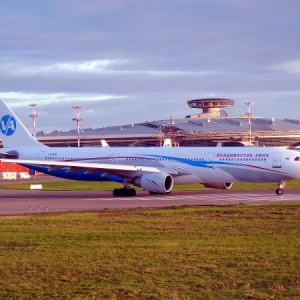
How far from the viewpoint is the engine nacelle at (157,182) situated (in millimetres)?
41856

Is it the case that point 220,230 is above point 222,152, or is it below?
below

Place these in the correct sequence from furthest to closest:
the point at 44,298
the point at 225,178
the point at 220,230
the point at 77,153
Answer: the point at 77,153 → the point at 225,178 → the point at 220,230 → the point at 44,298

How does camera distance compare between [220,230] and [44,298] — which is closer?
[44,298]

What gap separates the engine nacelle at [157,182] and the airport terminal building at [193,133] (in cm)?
8297

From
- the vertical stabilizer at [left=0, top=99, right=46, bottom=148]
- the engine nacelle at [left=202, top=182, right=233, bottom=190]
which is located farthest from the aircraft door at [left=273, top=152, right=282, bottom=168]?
the vertical stabilizer at [left=0, top=99, right=46, bottom=148]

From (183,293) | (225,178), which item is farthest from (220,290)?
(225,178)

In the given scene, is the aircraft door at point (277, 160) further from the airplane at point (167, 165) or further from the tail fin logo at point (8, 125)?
the tail fin logo at point (8, 125)

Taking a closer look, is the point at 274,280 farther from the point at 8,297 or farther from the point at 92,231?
the point at 92,231

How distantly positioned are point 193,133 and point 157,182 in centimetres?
9069

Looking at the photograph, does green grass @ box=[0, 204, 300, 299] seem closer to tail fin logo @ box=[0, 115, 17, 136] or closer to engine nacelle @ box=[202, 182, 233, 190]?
engine nacelle @ box=[202, 182, 233, 190]

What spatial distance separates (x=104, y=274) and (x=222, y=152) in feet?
98.1

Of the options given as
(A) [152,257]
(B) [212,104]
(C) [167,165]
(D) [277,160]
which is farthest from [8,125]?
→ (B) [212,104]

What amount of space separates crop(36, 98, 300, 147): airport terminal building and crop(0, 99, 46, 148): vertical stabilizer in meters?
75.1

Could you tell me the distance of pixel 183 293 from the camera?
38.6 ft
